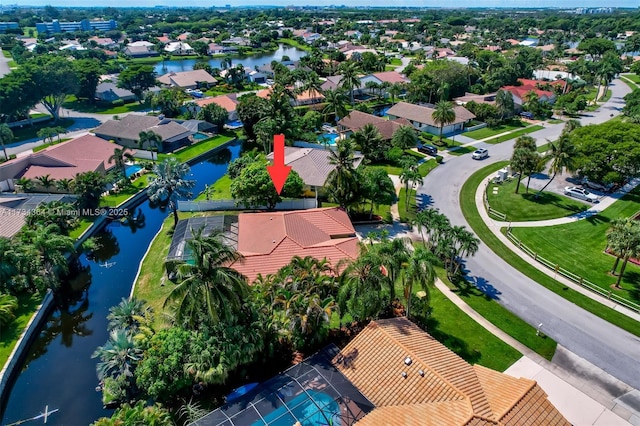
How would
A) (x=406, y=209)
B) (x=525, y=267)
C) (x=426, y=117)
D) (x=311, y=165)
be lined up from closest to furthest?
(x=525, y=267) → (x=406, y=209) → (x=311, y=165) → (x=426, y=117)

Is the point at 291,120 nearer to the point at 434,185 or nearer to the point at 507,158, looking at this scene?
the point at 434,185

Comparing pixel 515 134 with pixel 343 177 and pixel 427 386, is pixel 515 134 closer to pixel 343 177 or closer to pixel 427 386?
pixel 343 177

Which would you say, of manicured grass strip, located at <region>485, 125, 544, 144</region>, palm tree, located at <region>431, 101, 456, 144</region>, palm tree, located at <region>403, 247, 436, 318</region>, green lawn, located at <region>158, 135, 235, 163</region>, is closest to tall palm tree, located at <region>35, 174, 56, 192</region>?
green lawn, located at <region>158, 135, 235, 163</region>

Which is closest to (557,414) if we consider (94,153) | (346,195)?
(346,195)

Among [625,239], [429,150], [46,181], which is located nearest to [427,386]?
[625,239]

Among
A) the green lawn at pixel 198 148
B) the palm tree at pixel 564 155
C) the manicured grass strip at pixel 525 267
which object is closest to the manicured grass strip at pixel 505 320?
the manicured grass strip at pixel 525 267

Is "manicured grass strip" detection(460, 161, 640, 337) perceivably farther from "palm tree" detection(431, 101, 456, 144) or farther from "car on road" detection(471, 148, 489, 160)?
"palm tree" detection(431, 101, 456, 144)
